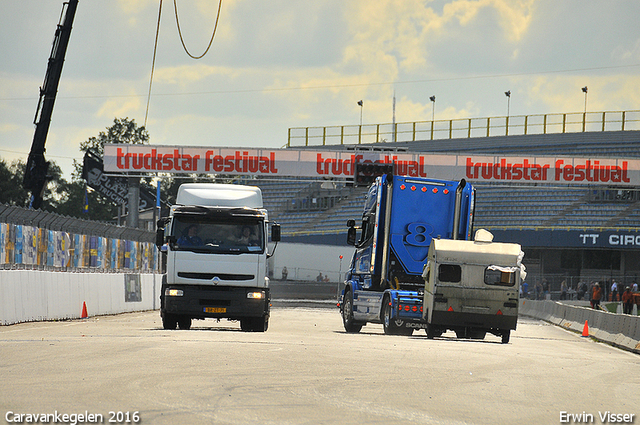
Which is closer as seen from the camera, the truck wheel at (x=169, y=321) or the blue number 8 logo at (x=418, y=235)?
the truck wheel at (x=169, y=321)

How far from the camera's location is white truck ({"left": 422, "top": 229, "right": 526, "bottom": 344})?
19234 mm

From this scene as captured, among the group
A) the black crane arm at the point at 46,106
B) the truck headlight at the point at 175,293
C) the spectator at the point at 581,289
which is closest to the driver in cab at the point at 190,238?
the truck headlight at the point at 175,293

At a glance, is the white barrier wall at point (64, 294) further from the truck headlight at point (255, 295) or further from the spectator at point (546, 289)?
the spectator at point (546, 289)

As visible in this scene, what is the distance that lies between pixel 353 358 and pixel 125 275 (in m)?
17.9

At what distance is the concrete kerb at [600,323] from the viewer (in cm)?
2053

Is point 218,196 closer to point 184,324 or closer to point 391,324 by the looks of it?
point 184,324

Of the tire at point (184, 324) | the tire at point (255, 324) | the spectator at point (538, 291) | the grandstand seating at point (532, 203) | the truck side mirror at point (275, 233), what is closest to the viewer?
the truck side mirror at point (275, 233)

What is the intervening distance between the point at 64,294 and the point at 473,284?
10.6m

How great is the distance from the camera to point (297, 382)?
10.1 metres

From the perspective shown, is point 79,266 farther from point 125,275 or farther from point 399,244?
point 399,244

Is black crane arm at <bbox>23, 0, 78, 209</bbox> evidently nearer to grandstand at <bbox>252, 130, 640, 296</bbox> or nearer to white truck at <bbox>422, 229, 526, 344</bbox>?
grandstand at <bbox>252, 130, 640, 296</bbox>

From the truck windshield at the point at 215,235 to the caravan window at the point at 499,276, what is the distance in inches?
187

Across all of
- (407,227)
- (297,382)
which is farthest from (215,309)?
(297,382)

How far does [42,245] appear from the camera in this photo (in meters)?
23.4
